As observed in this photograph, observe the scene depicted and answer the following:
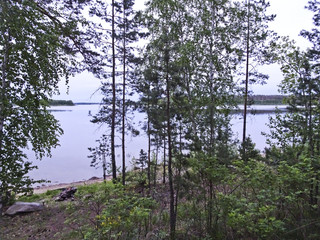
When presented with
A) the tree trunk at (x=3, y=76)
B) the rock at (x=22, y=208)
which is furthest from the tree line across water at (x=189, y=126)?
the rock at (x=22, y=208)

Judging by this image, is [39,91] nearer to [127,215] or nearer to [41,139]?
[41,139]

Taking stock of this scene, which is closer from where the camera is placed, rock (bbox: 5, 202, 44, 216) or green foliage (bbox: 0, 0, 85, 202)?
green foliage (bbox: 0, 0, 85, 202)

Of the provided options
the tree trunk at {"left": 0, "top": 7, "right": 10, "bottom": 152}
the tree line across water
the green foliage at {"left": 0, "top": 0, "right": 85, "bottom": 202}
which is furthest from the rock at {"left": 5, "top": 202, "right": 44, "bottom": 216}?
the tree trunk at {"left": 0, "top": 7, "right": 10, "bottom": 152}

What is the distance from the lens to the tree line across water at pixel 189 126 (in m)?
2.88

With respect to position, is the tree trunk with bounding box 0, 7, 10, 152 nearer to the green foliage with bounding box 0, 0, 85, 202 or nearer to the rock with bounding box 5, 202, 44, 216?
the green foliage with bounding box 0, 0, 85, 202

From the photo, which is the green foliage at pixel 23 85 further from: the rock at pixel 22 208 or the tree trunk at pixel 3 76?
the rock at pixel 22 208

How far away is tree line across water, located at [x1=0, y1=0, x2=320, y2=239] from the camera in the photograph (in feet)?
9.43

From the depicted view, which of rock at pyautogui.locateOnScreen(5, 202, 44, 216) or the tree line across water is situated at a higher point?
the tree line across water

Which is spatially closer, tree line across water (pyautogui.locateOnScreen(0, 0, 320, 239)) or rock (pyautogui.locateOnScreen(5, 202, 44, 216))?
tree line across water (pyautogui.locateOnScreen(0, 0, 320, 239))

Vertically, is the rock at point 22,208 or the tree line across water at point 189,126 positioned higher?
the tree line across water at point 189,126

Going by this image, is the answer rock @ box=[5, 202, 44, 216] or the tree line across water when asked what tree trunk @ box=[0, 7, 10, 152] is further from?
A: rock @ box=[5, 202, 44, 216]

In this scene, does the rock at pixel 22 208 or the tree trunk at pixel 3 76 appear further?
the rock at pixel 22 208

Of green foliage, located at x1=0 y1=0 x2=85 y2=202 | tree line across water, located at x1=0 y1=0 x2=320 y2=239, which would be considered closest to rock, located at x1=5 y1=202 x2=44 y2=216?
tree line across water, located at x1=0 y1=0 x2=320 y2=239

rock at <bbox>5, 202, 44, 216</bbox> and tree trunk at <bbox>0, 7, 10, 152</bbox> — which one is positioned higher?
tree trunk at <bbox>0, 7, 10, 152</bbox>
